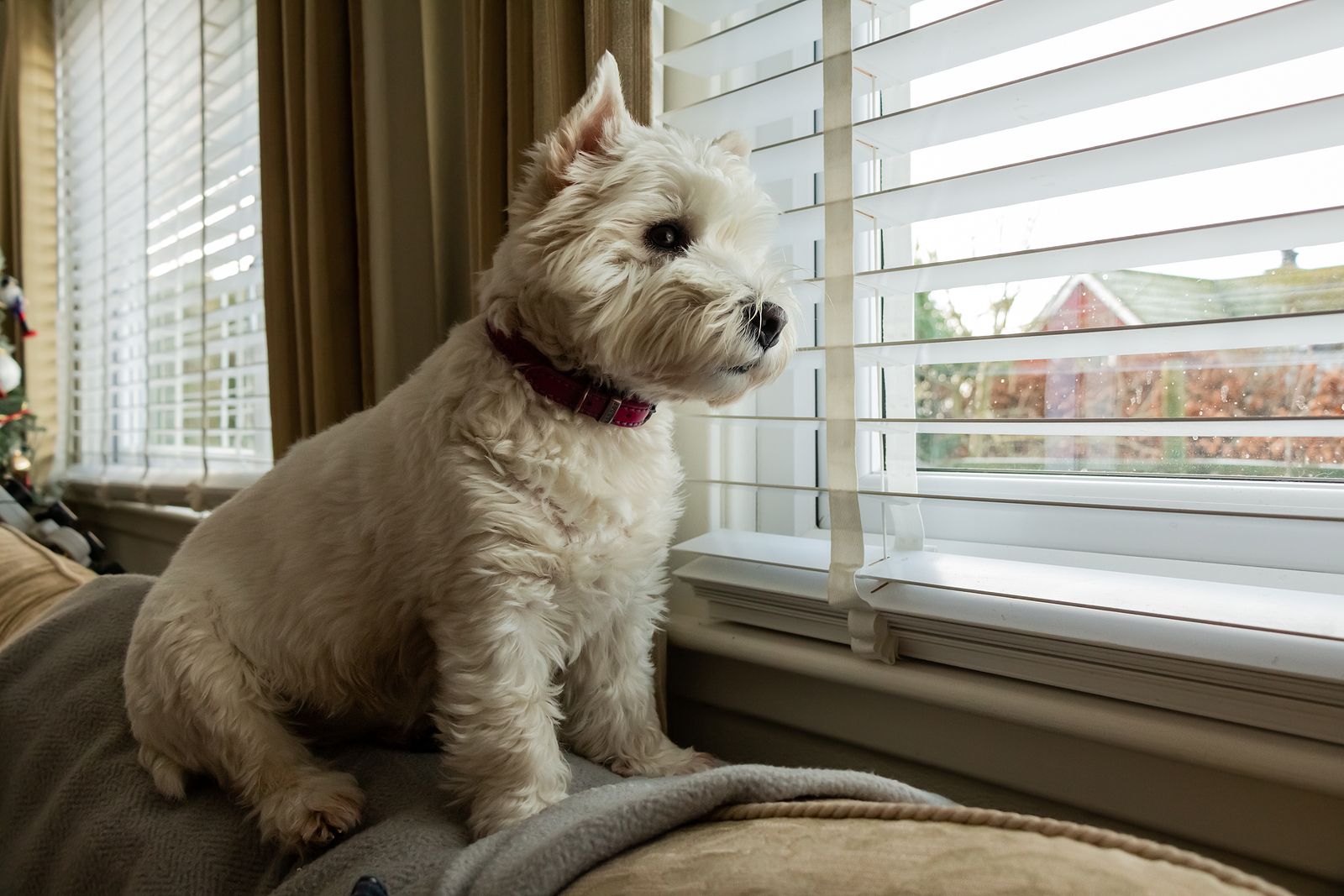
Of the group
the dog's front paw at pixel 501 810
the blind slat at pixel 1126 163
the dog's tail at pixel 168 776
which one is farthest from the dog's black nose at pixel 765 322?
the dog's tail at pixel 168 776

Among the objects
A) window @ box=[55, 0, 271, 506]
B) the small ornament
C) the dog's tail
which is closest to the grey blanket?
the dog's tail

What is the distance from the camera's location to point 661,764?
104 cm

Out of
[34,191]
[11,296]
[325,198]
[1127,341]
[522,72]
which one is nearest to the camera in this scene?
[1127,341]

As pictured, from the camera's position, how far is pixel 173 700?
101 cm

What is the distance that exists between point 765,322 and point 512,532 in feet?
1.14

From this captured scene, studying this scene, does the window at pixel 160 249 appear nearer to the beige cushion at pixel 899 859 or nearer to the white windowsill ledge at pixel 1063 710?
the white windowsill ledge at pixel 1063 710

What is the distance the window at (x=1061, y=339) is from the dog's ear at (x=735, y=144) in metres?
0.11

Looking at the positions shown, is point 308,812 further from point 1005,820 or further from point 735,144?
point 735,144

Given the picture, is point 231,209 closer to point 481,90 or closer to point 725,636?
point 481,90

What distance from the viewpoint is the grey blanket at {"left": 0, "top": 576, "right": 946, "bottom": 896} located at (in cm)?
64

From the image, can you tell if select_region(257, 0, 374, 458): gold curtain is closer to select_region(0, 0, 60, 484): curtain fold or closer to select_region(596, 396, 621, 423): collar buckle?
select_region(596, 396, 621, 423): collar buckle

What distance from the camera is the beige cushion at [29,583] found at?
1.68 meters

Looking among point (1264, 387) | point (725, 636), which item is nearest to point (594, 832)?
point (725, 636)

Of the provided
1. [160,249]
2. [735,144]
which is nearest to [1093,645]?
[735,144]
